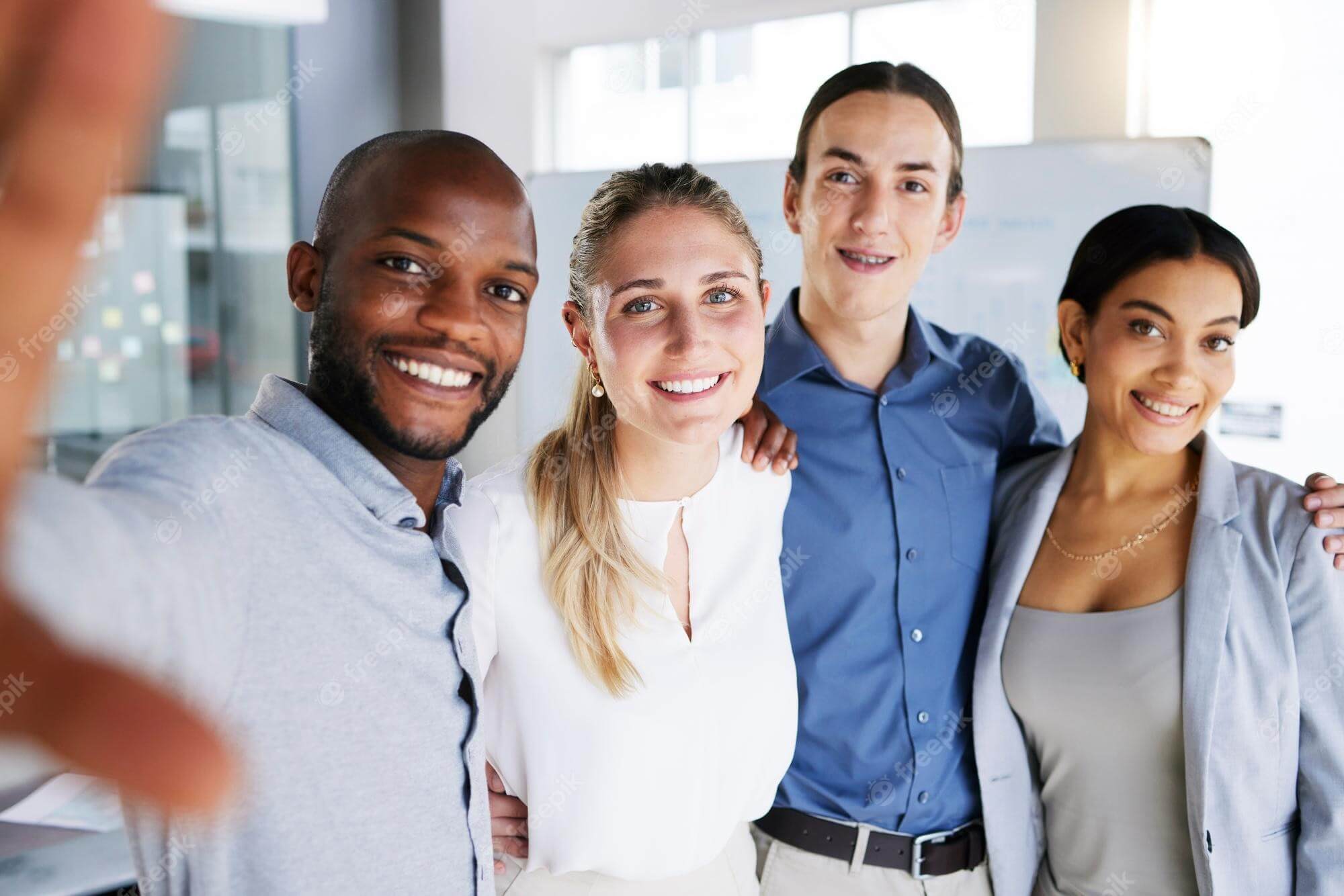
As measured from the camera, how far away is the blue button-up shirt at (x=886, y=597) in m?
2.03

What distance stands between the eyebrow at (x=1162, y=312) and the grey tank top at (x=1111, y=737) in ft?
1.73

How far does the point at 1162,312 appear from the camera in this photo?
1.93m

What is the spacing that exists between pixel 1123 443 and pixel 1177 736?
1.93 ft

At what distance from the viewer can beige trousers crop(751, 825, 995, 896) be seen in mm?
1990

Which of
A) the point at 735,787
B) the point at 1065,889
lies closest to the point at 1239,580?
the point at 1065,889

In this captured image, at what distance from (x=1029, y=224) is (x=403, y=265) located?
3764 millimetres

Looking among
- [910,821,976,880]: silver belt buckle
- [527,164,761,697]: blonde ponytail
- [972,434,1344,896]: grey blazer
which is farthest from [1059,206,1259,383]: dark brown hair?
[910,821,976,880]: silver belt buckle

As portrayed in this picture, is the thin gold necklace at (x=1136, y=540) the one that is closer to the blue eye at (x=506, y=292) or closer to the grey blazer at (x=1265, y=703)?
the grey blazer at (x=1265, y=703)

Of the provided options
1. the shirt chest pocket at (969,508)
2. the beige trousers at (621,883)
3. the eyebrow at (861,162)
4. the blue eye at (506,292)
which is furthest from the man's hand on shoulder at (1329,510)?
the blue eye at (506,292)

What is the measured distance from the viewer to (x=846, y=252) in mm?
2182

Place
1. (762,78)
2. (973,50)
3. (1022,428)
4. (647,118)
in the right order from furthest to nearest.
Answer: (647,118), (762,78), (973,50), (1022,428)

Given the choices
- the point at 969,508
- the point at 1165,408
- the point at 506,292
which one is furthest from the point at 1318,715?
the point at 506,292

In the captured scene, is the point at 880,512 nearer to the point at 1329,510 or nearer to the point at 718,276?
the point at 718,276

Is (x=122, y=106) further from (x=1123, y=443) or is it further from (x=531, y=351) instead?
(x=531, y=351)
